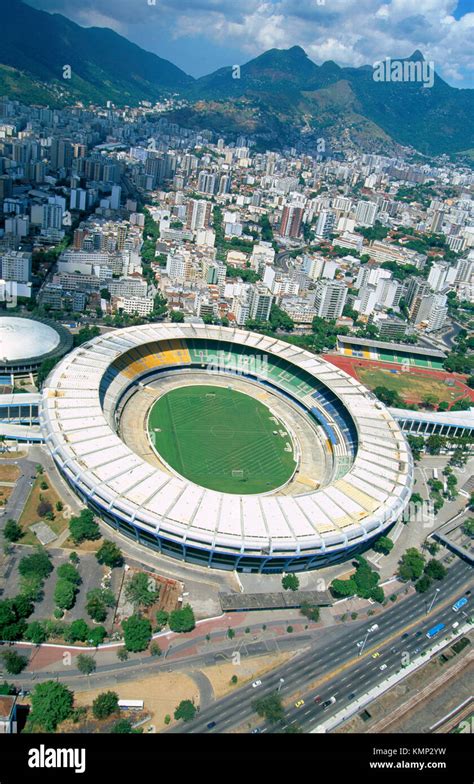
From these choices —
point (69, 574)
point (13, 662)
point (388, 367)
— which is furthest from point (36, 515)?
point (388, 367)

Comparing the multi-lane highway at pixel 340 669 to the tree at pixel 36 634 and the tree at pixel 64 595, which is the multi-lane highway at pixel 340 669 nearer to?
the tree at pixel 36 634

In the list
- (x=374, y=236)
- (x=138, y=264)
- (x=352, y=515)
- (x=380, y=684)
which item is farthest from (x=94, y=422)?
(x=374, y=236)

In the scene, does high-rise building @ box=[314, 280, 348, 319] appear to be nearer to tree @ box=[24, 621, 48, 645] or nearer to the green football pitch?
the green football pitch

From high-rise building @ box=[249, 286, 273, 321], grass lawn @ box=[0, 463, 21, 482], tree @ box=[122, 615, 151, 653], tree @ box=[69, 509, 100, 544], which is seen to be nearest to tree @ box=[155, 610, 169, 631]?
tree @ box=[122, 615, 151, 653]

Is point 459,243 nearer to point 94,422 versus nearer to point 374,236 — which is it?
point 374,236

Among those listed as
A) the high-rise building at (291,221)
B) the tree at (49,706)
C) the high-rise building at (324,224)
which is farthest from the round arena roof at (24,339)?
the high-rise building at (324,224)
